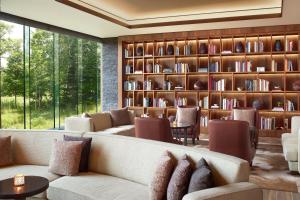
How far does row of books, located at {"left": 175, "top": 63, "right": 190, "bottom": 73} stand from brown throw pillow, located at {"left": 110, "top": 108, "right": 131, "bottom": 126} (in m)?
2.31

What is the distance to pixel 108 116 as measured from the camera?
7.08 meters

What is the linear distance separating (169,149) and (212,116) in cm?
594

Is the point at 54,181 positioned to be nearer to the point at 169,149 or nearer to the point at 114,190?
the point at 114,190

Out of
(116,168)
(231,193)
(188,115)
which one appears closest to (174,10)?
(188,115)

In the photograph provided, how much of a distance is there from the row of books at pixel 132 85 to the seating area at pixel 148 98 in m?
0.04

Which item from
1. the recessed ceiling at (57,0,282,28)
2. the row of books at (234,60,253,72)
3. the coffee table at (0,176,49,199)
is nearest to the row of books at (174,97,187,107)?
the row of books at (234,60,253,72)

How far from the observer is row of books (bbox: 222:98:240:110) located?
8.27m

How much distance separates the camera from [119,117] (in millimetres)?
7207

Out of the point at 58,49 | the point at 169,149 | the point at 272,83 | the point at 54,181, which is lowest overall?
the point at 54,181

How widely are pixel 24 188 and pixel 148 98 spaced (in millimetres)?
6684

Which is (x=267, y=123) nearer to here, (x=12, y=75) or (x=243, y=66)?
(x=243, y=66)

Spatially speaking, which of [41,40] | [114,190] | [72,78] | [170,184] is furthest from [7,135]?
[72,78]

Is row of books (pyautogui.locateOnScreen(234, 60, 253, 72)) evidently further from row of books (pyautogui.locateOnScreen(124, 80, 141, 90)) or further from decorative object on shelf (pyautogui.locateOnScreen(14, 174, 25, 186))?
decorative object on shelf (pyautogui.locateOnScreen(14, 174, 25, 186))

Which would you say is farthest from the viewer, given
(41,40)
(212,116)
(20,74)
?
(212,116)
